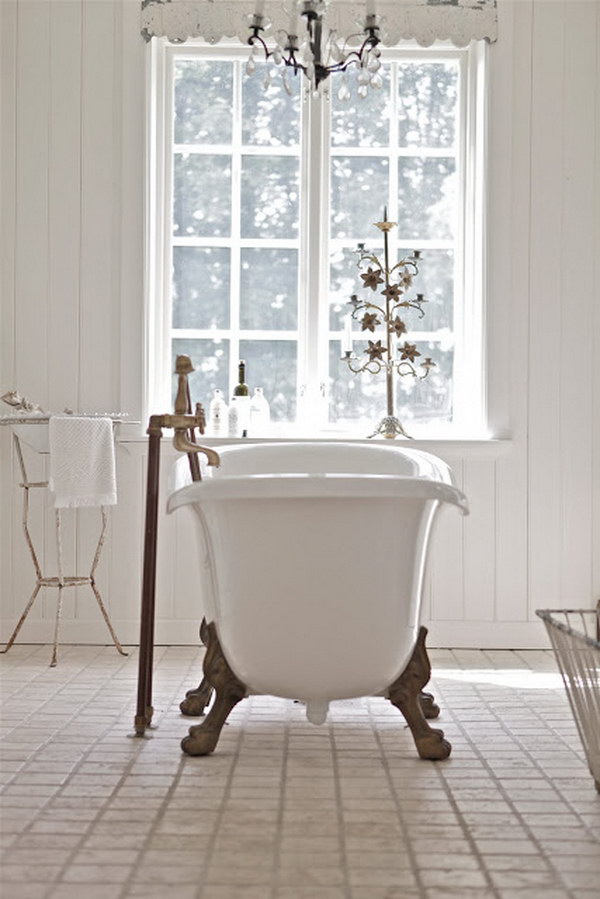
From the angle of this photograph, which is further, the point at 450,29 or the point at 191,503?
the point at 450,29

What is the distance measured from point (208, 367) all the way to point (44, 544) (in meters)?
0.97

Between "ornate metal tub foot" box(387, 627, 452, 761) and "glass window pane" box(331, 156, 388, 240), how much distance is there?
2.25 meters

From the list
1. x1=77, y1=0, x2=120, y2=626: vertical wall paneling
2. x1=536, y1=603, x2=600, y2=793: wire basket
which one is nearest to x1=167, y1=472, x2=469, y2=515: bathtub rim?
x1=536, y1=603, x2=600, y2=793: wire basket

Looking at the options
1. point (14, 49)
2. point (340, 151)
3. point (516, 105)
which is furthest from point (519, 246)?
point (14, 49)

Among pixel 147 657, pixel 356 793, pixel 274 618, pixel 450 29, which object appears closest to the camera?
pixel 356 793

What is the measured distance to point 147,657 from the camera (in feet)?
10.2

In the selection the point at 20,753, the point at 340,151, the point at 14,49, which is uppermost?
the point at 14,49

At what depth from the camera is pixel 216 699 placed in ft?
9.43

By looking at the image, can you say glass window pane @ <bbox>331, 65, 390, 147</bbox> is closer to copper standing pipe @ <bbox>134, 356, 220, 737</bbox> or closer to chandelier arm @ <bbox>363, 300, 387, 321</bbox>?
chandelier arm @ <bbox>363, 300, 387, 321</bbox>

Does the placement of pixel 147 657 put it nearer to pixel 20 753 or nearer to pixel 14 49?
pixel 20 753

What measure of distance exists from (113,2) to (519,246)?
6.09 ft

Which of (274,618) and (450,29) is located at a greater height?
(450,29)

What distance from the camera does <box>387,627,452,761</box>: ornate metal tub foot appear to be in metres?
2.79

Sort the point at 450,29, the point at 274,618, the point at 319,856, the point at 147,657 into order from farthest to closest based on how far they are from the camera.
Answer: the point at 450,29 < the point at 147,657 < the point at 274,618 < the point at 319,856
